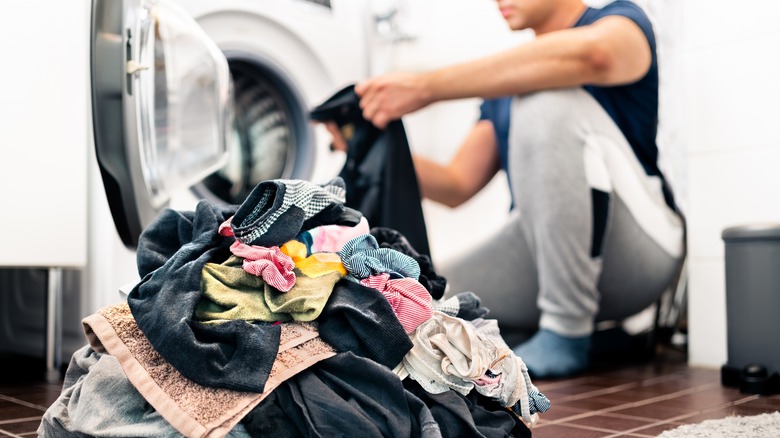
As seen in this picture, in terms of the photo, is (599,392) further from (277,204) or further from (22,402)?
(22,402)

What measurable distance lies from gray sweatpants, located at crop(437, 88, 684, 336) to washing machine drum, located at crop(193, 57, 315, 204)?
2.13ft

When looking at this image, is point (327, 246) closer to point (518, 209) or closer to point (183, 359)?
point (183, 359)

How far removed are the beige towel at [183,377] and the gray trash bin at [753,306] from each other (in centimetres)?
102

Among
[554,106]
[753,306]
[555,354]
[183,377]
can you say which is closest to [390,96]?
[554,106]

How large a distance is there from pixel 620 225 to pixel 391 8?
3.70 ft

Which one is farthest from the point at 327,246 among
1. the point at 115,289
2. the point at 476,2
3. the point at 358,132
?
the point at 476,2

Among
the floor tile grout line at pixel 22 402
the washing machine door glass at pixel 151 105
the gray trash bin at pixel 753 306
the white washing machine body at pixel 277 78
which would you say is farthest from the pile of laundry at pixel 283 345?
the white washing machine body at pixel 277 78

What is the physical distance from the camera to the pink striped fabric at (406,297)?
2.51ft

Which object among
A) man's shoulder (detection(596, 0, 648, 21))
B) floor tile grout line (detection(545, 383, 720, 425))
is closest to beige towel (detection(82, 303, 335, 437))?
floor tile grout line (detection(545, 383, 720, 425))

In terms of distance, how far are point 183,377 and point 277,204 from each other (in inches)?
8.0

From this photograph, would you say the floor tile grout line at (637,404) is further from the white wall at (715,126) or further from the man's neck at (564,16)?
the man's neck at (564,16)

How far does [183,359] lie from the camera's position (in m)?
0.67

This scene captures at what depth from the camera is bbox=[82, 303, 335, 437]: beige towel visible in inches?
25.6

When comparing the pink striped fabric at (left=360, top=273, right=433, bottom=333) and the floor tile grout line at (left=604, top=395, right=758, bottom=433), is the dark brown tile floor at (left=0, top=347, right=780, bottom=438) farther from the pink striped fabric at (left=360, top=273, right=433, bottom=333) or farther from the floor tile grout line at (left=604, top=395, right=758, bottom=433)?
the pink striped fabric at (left=360, top=273, right=433, bottom=333)
